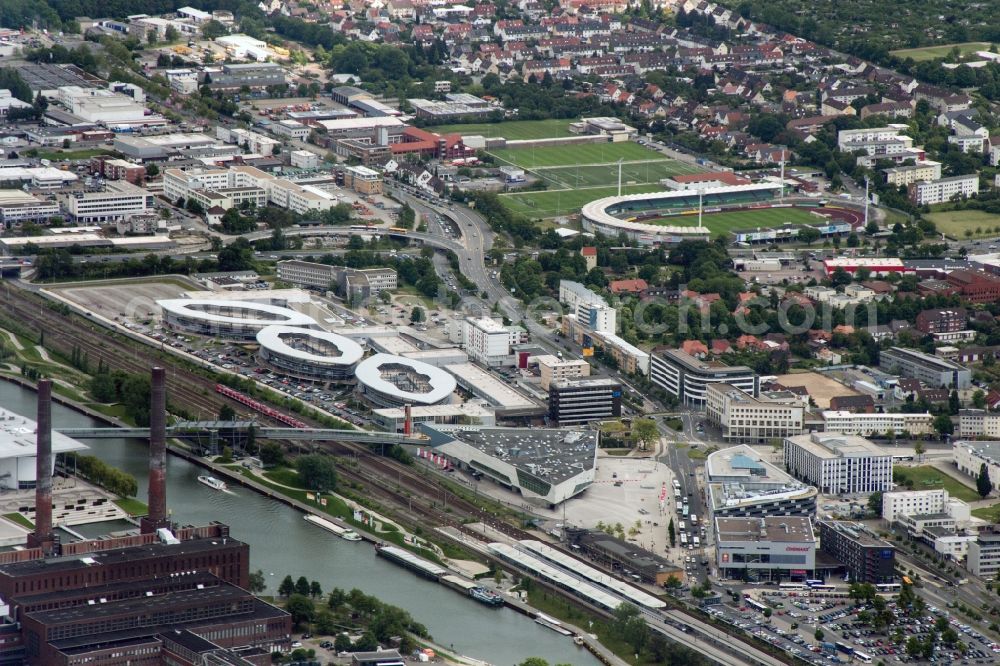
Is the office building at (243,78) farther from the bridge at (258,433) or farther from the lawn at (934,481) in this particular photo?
the lawn at (934,481)

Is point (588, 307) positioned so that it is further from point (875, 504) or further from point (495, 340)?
point (875, 504)

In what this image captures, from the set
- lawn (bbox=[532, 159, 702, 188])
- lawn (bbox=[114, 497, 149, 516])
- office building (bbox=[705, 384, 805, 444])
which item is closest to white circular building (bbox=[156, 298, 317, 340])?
office building (bbox=[705, 384, 805, 444])

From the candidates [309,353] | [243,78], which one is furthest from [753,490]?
[243,78]

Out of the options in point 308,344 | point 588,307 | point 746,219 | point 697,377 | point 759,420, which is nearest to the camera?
point 759,420

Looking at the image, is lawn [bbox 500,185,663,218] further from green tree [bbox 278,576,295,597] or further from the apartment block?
green tree [bbox 278,576,295,597]

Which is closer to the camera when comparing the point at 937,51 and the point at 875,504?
the point at 875,504

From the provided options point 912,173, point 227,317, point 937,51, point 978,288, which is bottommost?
point 227,317

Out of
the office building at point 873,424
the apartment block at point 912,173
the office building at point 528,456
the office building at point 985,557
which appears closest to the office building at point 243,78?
the apartment block at point 912,173
